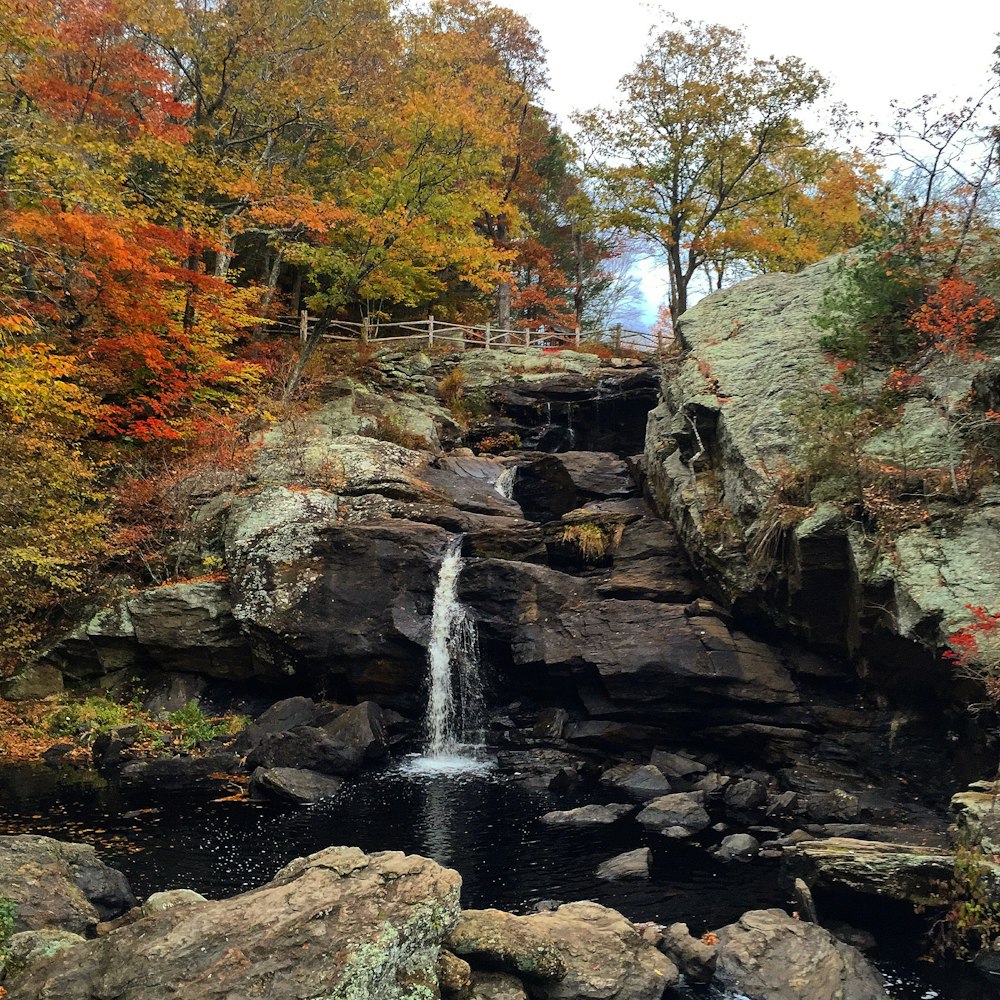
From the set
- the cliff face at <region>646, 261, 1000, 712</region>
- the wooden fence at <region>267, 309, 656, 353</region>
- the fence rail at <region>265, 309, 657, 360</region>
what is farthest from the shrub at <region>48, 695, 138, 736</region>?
the fence rail at <region>265, 309, 657, 360</region>

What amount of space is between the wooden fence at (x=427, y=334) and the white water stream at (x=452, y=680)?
16217 millimetres

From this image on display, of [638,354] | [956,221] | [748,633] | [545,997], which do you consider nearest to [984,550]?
[748,633]

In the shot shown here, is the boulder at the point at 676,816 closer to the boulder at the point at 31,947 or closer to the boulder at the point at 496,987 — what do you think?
the boulder at the point at 496,987

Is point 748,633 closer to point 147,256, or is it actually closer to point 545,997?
point 545,997

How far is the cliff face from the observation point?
1143 centimetres

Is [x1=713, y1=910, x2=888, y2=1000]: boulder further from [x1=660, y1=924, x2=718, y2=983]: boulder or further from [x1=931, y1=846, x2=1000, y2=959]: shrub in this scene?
[x1=931, y1=846, x2=1000, y2=959]: shrub

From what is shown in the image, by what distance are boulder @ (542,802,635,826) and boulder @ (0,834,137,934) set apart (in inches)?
239

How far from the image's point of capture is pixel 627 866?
1017 centimetres

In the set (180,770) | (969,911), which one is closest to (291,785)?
(180,770)

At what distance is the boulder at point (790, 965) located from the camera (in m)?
7.35

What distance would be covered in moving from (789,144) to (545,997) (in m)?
30.7

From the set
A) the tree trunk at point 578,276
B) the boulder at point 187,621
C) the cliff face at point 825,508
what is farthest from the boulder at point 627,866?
the tree trunk at point 578,276

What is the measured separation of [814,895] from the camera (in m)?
9.16

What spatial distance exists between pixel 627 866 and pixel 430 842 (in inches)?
114
